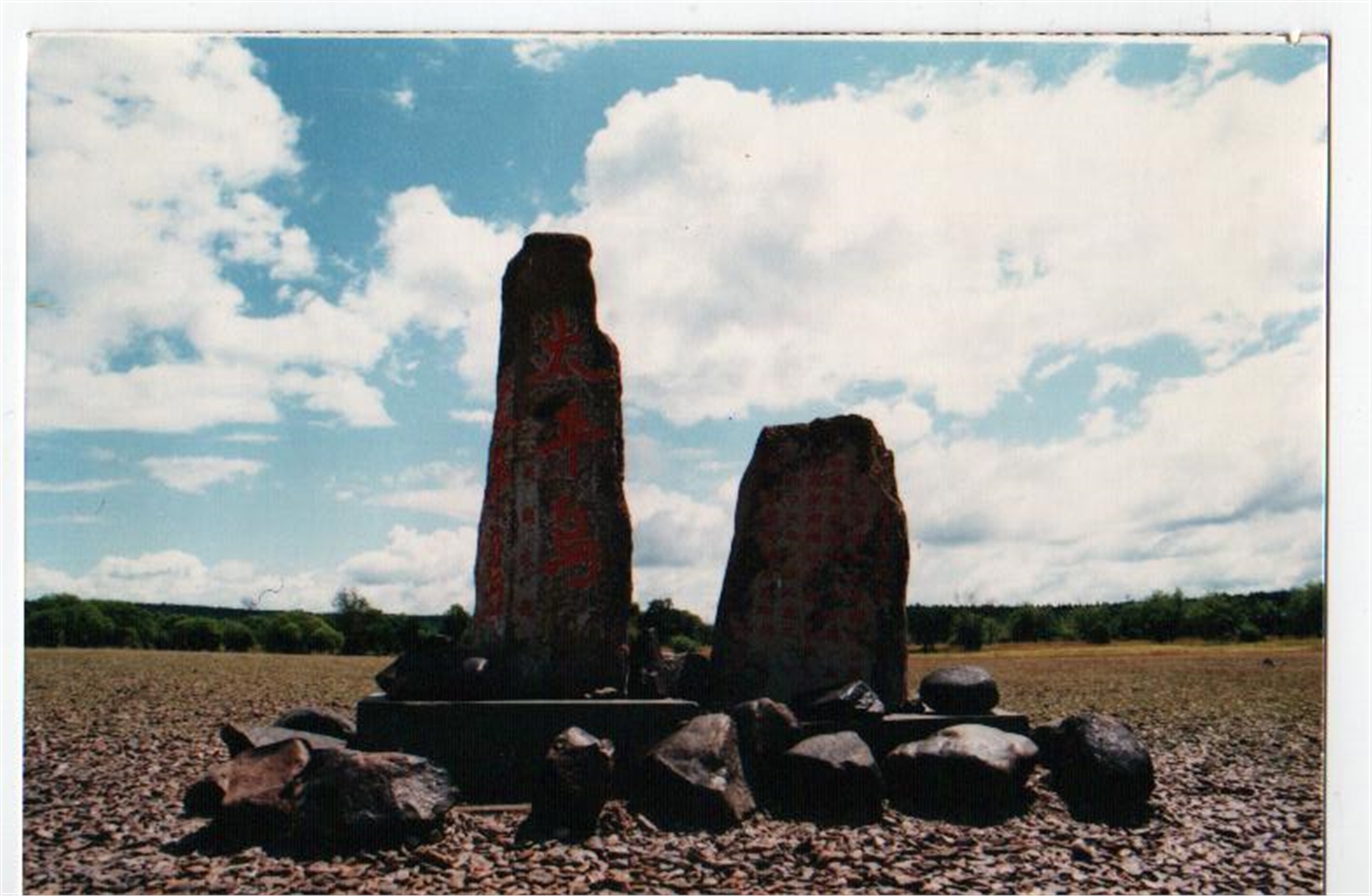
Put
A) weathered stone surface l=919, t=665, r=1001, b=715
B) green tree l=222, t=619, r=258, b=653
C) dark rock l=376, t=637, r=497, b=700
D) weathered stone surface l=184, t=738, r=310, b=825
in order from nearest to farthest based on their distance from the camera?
weathered stone surface l=184, t=738, r=310, b=825 → dark rock l=376, t=637, r=497, b=700 → weathered stone surface l=919, t=665, r=1001, b=715 → green tree l=222, t=619, r=258, b=653

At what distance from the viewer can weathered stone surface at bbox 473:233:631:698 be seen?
25.5ft

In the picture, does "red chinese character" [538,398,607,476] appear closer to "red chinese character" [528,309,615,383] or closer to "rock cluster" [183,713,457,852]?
"red chinese character" [528,309,615,383]

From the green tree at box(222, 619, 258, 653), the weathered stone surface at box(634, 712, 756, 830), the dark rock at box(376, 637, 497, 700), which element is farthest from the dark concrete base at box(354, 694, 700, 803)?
the green tree at box(222, 619, 258, 653)

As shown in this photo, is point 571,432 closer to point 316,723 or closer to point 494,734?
point 494,734

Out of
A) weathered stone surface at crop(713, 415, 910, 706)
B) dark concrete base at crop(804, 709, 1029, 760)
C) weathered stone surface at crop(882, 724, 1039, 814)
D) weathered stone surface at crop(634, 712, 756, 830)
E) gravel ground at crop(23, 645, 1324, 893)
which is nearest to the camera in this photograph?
gravel ground at crop(23, 645, 1324, 893)

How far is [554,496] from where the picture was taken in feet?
25.9

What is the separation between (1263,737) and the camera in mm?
9703

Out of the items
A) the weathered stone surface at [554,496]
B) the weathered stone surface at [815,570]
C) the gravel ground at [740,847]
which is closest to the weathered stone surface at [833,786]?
the gravel ground at [740,847]

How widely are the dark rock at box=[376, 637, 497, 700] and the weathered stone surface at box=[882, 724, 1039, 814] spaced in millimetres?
2832

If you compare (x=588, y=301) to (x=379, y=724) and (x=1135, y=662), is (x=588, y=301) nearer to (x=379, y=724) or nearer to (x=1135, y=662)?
(x=379, y=724)

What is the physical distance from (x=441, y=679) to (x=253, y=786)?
1.41 meters

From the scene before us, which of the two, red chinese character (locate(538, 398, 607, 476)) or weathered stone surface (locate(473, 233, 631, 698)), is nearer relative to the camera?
weathered stone surface (locate(473, 233, 631, 698))

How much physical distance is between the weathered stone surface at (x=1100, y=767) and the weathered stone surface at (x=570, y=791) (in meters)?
3.16

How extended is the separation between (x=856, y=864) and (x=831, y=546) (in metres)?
3.07
